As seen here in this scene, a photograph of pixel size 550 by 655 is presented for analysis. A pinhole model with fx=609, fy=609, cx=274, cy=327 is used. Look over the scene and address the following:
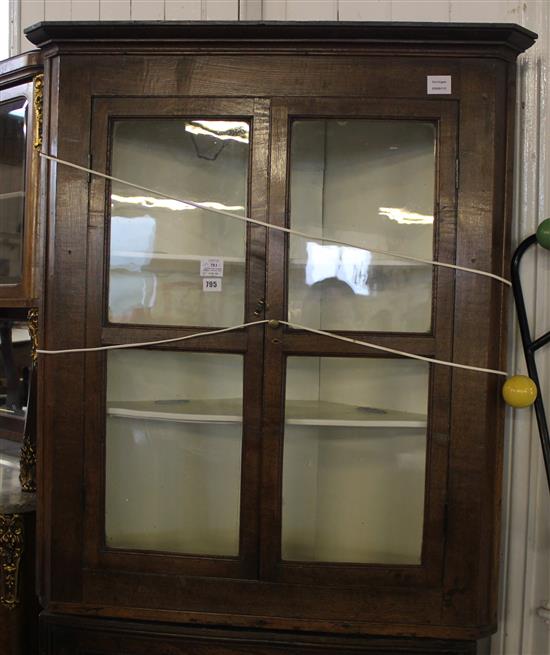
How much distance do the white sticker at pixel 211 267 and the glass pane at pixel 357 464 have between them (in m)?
0.23

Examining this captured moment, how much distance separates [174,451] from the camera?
1.26 m

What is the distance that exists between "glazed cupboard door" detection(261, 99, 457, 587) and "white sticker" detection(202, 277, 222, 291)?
0.12 m

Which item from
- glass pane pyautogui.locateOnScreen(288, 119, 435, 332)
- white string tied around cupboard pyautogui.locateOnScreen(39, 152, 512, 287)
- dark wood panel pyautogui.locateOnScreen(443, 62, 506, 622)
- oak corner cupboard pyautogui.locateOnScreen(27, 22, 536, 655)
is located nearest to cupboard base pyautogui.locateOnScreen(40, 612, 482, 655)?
oak corner cupboard pyautogui.locateOnScreen(27, 22, 536, 655)

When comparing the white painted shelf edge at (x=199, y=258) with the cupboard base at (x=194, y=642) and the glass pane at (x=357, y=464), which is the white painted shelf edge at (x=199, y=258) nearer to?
the glass pane at (x=357, y=464)

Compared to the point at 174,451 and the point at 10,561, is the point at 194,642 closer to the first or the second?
the point at 174,451

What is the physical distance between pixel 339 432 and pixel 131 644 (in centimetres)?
58

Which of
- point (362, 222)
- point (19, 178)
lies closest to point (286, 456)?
point (362, 222)

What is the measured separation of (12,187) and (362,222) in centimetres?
82

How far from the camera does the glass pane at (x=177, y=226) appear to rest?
120 centimetres

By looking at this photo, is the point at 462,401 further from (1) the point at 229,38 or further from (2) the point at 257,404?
(1) the point at 229,38

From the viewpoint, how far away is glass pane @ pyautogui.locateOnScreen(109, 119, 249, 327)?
1.20 meters

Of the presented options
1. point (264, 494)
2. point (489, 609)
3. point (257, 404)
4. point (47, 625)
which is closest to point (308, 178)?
point (257, 404)

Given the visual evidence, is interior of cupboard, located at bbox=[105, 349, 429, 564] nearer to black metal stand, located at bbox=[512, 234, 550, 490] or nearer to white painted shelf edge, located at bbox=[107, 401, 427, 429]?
white painted shelf edge, located at bbox=[107, 401, 427, 429]

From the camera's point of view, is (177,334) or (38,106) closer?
(177,334)
